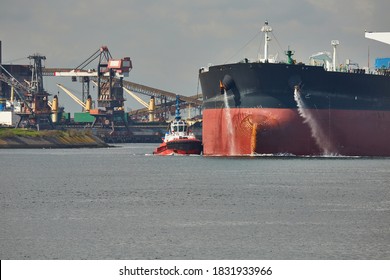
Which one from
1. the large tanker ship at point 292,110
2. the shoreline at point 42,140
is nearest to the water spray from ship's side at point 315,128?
the large tanker ship at point 292,110

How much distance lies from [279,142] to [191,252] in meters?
46.3

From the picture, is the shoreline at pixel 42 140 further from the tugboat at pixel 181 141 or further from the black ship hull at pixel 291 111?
the black ship hull at pixel 291 111

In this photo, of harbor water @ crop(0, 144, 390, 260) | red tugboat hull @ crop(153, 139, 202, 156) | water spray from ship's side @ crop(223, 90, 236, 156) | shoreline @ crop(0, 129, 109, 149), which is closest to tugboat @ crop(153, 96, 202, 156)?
red tugboat hull @ crop(153, 139, 202, 156)

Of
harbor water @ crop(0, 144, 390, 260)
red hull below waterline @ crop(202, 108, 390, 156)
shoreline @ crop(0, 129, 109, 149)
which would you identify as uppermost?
red hull below waterline @ crop(202, 108, 390, 156)

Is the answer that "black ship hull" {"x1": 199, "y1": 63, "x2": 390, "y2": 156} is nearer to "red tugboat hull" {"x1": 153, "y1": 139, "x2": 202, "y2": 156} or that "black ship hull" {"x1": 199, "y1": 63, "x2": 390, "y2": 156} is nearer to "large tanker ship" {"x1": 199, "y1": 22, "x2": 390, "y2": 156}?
"large tanker ship" {"x1": 199, "y1": 22, "x2": 390, "y2": 156}

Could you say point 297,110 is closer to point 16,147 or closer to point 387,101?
point 387,101

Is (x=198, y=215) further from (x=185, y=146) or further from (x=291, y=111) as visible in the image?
(x=185, y=146)

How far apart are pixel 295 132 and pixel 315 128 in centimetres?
216

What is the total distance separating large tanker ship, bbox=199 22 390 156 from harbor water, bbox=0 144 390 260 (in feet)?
31.4

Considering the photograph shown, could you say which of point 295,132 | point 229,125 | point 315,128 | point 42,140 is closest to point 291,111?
point 295,132

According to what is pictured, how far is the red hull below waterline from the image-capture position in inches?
2997

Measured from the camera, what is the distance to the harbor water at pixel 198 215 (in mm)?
31109

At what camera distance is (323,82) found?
258 feet

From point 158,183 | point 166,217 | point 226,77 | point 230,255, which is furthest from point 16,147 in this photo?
point 230,255
